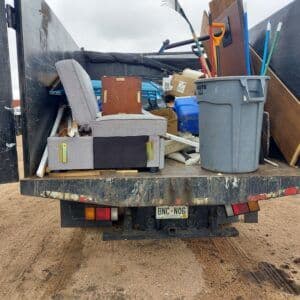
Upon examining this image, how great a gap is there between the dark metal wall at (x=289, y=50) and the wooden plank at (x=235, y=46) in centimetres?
34

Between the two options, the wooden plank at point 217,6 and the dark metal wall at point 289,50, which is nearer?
the dark metal wall at point 289,50

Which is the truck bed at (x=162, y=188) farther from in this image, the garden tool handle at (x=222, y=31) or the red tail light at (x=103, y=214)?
the garden tool handle at (x=222, y=31)

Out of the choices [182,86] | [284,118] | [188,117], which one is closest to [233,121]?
[284,118]

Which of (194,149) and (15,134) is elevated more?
(15,134)

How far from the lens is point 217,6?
3.35 metres

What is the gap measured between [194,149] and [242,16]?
104cm

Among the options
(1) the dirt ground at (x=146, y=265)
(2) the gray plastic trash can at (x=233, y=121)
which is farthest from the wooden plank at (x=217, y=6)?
→ (1) the dirt ground at (x=146, y=265)

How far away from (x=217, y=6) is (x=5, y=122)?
217 centimetres

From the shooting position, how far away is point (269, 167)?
103 inches

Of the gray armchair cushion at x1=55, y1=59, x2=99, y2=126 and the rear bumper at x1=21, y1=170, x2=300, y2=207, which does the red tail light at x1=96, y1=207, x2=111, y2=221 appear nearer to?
the rear bumper at x1=21, y1=170, x2=300, y2=207

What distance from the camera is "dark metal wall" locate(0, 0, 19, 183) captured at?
2.14 meters

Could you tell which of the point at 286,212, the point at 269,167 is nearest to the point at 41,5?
the point at 269,167

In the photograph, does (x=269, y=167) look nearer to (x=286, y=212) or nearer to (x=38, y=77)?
(x=38, y=77)

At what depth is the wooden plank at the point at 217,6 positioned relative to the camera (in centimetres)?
312
